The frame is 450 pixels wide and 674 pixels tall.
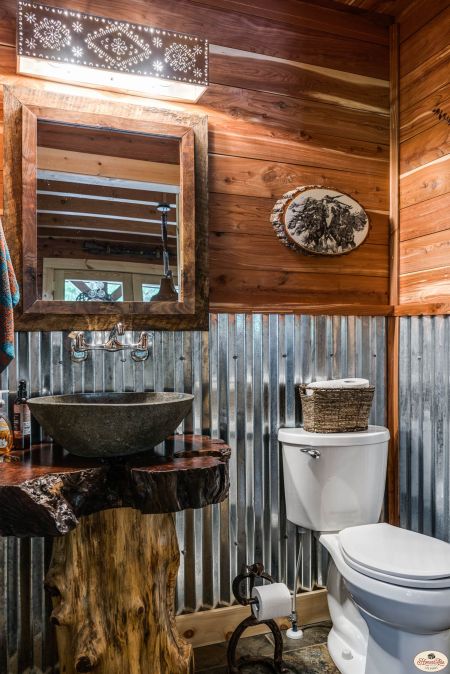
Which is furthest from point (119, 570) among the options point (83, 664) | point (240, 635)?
point (240, 635)

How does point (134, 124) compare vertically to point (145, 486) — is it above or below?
above

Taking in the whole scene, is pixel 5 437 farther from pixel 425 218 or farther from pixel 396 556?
pixel 425 218

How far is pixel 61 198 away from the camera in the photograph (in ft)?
6.05

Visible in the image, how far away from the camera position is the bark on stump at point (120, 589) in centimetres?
152

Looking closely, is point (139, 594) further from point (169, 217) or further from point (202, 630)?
point (169, 217)

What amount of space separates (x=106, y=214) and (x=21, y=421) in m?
0.78

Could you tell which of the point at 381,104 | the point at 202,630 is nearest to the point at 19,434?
the point at 202,630

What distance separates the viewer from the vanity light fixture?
1.77 meters

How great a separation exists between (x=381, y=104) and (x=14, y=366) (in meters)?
1.93

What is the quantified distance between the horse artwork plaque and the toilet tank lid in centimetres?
76

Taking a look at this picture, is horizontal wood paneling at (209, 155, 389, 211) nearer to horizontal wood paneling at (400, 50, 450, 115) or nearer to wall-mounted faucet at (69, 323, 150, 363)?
horizontal wood paneling at (400, 50, 450, 115)

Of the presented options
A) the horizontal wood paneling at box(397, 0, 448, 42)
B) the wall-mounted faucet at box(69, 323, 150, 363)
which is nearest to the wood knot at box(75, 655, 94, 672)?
the wall-mounted faucet at box(69, 323, 150, 363)

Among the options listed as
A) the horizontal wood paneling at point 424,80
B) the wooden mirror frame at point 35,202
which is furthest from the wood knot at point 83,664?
the horizontal wood paneling at point 424,80

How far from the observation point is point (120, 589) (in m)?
1.55
